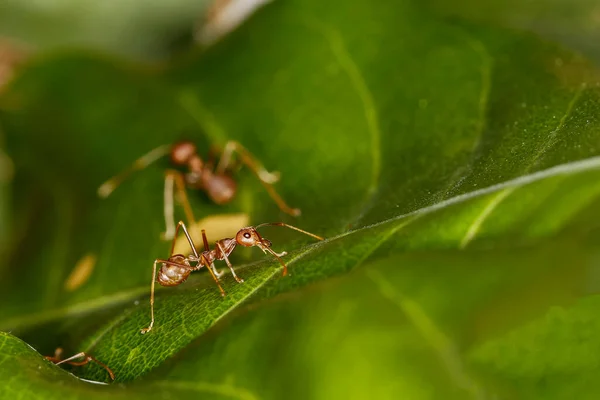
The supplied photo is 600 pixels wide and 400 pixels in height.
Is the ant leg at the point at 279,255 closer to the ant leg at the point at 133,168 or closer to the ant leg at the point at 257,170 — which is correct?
the ant leg at the point at 257,170

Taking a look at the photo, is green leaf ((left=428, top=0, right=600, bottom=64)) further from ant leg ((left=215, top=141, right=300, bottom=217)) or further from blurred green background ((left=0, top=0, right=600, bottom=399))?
ant leg ((left=215, top=141, right=300, bottom=217))

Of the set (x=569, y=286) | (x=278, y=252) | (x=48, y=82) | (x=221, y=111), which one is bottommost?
(x=569, y=286)

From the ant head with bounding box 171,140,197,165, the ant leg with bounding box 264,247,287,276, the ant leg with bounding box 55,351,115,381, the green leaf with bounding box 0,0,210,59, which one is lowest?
the ant leg with bounding box 264,247,287,276

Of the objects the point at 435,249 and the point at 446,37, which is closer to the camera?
the point at 435,249

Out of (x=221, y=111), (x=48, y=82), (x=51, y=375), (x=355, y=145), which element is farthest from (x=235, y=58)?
(x=51, y=375)

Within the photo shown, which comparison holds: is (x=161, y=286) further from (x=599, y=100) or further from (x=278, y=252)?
(x=599, y=100)

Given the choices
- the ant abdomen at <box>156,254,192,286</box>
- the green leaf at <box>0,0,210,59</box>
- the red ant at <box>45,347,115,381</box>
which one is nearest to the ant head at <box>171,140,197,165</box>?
the ant abdomen at <box>156,254,192,286</box>

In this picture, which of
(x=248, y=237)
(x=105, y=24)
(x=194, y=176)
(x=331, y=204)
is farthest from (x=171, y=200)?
(x=105, y=24)

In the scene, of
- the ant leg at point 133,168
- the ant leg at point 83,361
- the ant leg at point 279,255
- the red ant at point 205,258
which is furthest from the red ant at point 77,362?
the ant leg at point 133,168
